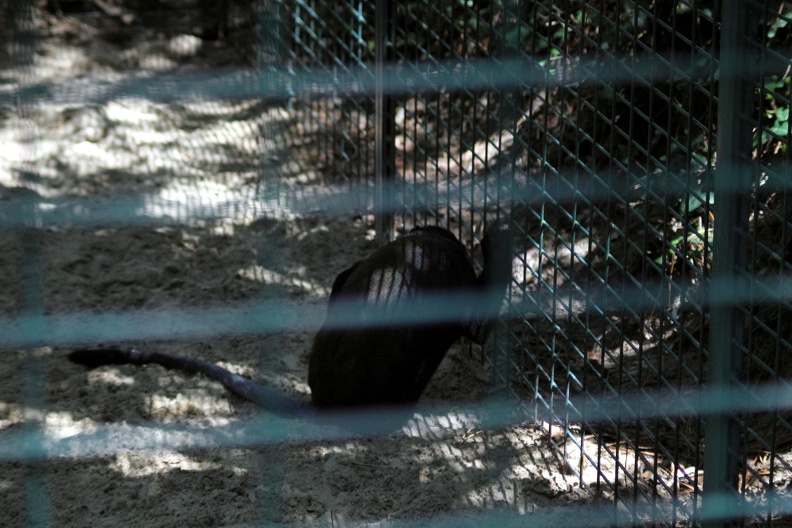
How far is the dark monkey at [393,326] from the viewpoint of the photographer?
275 centimetres

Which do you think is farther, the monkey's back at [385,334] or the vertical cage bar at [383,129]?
the vertical cage bar at [383,129]

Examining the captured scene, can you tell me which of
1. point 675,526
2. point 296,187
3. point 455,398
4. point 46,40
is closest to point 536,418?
point 455,398

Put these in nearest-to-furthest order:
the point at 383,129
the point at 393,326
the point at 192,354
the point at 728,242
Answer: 1. the point at 728,242
2. the point at 393,326
3. the point at 192,354
4. the point at 383,129

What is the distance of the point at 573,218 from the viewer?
2.69m

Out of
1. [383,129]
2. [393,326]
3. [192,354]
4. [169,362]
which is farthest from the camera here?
[383,129]

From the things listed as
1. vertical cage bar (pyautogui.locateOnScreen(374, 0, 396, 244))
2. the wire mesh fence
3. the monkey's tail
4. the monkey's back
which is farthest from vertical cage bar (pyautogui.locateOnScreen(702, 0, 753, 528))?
vertical cage bar (pyautogui.locateOnScreen(374, 0, 396, 244))

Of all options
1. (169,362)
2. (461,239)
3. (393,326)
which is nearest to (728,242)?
(393,326)

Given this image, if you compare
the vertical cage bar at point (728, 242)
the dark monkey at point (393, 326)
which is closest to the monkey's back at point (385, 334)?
the dark monkey at point (393, 326)

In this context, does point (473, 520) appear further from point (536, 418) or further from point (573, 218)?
point (573, 218)

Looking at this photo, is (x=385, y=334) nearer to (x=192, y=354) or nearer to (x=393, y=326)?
(x=393, y=326)

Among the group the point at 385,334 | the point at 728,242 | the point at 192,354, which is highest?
the point at 728,242

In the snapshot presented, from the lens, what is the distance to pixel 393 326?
274 centimetres

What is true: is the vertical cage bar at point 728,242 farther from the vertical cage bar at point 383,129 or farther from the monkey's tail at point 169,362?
the vertical cage bar at point 383,129

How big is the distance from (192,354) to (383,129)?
49.6 inches
